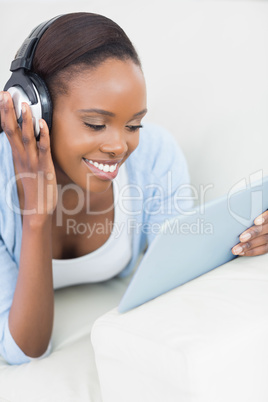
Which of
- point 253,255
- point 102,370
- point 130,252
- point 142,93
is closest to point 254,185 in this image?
point 253,255

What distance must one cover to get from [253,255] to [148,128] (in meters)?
0.47

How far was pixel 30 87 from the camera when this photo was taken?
83 centimetres

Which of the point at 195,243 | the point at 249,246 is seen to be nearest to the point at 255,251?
the point at 249,246

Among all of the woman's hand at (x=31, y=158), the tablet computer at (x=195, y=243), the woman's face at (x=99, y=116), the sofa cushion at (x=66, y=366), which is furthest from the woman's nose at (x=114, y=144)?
the sofa cushion at (x=66, y=366)

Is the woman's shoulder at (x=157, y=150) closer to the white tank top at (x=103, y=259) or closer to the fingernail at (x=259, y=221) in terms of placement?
the white tank top at (x=103, y=259)

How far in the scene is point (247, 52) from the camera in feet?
4.17

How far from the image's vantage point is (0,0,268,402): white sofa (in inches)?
25.5

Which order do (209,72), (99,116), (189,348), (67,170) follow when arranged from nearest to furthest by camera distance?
(189,348), (99,116), (67,170), (209,72)

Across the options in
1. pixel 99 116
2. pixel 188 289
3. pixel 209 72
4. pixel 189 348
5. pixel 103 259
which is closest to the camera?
pixel 189 348

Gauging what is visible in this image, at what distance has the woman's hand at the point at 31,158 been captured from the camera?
850 millimetres

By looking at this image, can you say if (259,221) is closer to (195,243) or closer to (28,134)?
(195,243)

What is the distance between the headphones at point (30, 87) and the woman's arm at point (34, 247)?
3 centimetres

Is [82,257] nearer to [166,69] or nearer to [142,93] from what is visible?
[142,93]

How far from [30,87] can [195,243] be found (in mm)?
373
